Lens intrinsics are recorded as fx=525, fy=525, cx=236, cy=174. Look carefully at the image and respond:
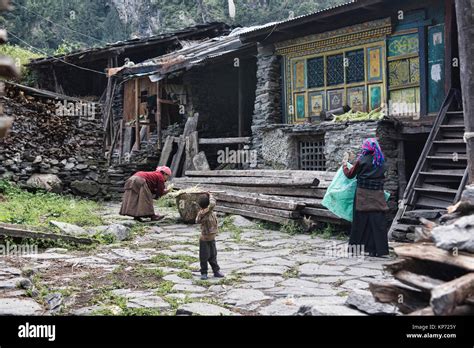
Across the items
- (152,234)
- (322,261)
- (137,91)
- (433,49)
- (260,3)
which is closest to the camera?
(322,261)

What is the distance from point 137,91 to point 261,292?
1338 centimetres

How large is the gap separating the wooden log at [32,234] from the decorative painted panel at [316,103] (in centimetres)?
737

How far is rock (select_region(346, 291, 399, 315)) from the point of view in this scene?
153 inches

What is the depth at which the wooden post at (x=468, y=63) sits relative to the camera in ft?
23.7

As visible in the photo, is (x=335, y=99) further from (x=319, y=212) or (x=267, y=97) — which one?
(x=319, y=212)

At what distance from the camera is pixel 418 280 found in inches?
143

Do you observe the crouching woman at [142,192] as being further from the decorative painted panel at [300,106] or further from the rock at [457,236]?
the rock at [457,236]

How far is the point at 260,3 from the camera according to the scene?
117ft

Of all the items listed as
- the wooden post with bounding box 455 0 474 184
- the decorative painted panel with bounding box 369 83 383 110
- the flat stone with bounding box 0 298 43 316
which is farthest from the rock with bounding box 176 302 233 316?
the decorative painted panel with bounding box 369 83 383 110

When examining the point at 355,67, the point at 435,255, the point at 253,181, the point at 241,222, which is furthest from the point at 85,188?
the point at 435,255

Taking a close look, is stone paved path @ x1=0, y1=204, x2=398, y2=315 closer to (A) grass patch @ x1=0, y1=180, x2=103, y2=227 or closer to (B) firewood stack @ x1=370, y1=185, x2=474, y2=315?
(B) firewood stack @ x1=370, y1=185, x2=474, y2=315

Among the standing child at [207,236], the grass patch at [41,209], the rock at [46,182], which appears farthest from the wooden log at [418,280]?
the rock at [46,182]
